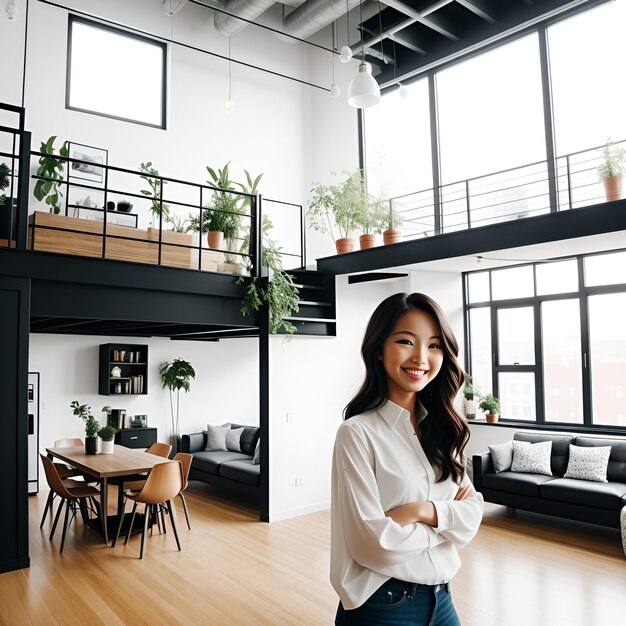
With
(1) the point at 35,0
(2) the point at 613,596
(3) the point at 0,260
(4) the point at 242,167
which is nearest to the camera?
(2) the point at 613,596

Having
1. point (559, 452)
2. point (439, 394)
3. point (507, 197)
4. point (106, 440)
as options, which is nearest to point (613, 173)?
point (507, 197)

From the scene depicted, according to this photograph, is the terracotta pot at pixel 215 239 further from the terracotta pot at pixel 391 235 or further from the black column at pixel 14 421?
the black column at pixel 14 421

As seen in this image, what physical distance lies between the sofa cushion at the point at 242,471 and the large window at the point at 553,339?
12.2 feet

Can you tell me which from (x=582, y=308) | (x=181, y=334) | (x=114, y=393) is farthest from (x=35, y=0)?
(x=582, y=308)

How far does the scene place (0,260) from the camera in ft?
16.5

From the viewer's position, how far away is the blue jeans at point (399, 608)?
140cm

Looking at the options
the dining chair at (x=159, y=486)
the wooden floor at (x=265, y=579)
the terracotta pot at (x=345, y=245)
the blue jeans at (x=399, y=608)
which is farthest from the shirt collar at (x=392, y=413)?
the terracotta pot at (x=345, y=245)

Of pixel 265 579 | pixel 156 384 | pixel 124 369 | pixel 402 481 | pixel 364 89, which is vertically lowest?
pixel 265 579

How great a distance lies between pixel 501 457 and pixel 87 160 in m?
7.20

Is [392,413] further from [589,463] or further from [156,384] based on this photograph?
[156,384]

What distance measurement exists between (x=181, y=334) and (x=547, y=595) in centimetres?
600

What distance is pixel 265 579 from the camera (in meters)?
5.00

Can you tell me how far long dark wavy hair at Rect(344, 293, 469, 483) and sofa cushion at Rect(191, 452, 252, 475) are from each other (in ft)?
23.4

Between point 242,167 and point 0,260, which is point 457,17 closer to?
point 242,167
